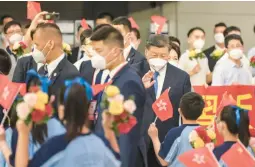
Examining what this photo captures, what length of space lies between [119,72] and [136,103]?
297 mm

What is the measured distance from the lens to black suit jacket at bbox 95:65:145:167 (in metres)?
6.79

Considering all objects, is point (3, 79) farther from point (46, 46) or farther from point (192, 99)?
point (192, 99)

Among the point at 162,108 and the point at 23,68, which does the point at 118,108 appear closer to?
the point at 23,68

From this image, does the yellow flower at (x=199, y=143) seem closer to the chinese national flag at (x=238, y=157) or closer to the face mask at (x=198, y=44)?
the chinese national flag at (x=238, y=157)

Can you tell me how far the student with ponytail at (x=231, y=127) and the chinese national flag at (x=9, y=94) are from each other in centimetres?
179

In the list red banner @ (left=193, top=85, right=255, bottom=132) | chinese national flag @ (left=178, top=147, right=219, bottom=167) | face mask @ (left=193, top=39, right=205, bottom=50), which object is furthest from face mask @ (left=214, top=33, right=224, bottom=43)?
chinese national flag @ (left=178, top=147, right=219, bottom=167)

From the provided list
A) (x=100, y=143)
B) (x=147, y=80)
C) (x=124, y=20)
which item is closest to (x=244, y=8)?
(x=124, y=20)

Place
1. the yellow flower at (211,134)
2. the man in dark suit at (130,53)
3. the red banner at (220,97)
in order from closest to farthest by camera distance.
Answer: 1. the yellow flower at (211,134)
2. the man in dark suit at (130,53)
3. the red banner at (220,97)

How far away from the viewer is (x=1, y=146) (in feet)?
18.8

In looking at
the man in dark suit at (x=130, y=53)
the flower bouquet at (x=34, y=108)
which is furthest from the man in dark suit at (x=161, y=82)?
the flower bouquet at (x=34, y=108)

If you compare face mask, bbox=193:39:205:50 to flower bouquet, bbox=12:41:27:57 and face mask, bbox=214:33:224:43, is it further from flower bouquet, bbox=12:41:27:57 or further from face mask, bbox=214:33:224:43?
flower bouquet, bbox=12:41:27:57

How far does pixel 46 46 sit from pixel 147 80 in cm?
114

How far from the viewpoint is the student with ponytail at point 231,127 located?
22.8 ft

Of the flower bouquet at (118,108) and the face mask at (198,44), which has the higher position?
the face mask at (198,44)
